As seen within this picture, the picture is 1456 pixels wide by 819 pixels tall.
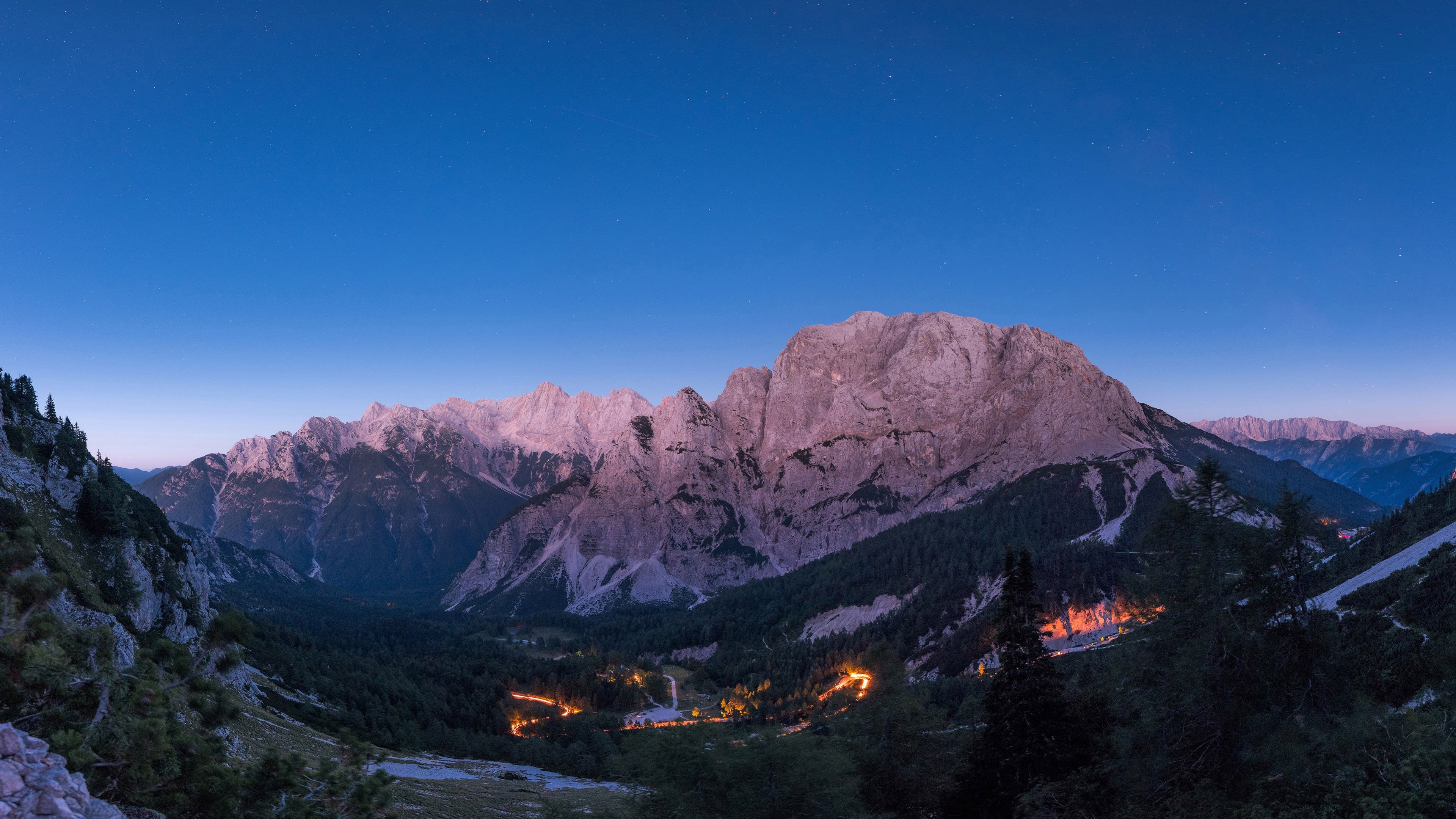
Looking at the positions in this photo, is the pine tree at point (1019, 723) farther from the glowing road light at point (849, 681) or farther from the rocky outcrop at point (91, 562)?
the glowing road light at point (849, 681)

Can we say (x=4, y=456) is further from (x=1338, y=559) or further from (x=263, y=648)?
(x=1338, y=559)

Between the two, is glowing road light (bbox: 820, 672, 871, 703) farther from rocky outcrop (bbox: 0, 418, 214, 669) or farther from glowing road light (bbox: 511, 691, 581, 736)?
rocky outcrop (bbox: 0, 418, 214, 669)

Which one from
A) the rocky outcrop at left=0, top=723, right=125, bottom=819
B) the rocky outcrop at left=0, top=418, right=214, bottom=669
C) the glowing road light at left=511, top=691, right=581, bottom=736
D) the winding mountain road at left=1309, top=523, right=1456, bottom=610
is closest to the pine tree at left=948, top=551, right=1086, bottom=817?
the winding mountain road at left=1309, top=523, right=1456, bottom=610

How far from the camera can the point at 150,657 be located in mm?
17312

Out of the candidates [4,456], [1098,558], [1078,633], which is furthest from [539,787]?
[1098,558]

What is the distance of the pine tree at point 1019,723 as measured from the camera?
128 feet

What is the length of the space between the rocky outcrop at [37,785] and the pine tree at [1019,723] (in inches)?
1611

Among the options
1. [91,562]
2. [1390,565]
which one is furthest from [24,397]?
[1390,565]

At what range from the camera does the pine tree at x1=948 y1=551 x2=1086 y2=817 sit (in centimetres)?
3909

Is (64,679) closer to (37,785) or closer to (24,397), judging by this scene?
(37,785)

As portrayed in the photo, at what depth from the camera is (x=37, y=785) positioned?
405 inches

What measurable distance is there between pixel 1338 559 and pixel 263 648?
158 metres

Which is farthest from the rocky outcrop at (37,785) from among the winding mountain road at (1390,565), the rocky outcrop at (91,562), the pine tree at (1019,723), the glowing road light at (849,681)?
the glowing road light at (849,681)

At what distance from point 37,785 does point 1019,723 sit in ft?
141
